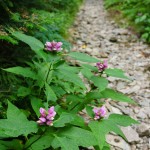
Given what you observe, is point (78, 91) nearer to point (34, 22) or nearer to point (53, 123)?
point (34, 22)

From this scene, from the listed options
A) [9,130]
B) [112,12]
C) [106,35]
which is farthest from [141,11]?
[9,130]

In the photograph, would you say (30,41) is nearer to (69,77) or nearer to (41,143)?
(69,77)

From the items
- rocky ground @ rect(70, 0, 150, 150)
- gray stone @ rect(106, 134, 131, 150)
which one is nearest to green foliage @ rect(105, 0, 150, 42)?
rocky ground @ rect(70, 0, 150, 150)

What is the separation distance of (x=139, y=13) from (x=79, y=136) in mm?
6274

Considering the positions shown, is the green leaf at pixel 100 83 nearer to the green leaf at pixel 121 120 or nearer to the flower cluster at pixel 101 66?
the flower cluster at pixel 101 66

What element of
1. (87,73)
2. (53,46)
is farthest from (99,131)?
(53,46)

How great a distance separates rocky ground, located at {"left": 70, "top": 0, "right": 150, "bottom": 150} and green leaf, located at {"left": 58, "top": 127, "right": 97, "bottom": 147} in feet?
4.19

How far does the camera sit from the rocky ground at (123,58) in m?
3.40

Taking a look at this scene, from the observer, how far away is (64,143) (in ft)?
6.09

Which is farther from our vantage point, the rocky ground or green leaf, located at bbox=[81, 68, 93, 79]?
the rocky ground

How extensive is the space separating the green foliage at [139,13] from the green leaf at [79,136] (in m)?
4.90

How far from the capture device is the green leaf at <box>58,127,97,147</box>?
1.91 meters

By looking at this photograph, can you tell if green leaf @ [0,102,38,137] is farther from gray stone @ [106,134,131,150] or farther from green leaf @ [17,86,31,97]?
gray stone @ [106,134,131,150]

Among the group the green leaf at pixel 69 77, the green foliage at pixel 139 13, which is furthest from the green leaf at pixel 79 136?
the green foliage at pixel 139 13
